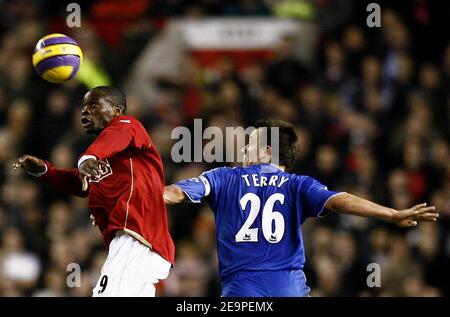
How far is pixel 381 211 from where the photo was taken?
22.7ft

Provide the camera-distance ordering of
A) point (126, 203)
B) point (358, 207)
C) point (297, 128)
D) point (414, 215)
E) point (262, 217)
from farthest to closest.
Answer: point (297, 128), point (262, 217), point (126, 203), point (358, 207), point (414, 215)

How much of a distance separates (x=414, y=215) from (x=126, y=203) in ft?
6.25

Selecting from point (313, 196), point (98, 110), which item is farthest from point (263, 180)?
point (98, 110)

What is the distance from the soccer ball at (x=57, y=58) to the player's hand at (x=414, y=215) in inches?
108

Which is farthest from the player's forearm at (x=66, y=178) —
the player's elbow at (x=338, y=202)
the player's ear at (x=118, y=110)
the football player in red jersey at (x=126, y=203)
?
the player's elbow at (x=338, y=202)

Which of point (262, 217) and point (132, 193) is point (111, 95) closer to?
point (132, 193)

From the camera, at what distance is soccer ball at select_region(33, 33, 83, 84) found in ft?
26.6

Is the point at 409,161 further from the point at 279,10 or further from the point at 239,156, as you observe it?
the point at 279,10

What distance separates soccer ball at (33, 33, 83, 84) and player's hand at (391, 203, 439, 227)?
9.02ft

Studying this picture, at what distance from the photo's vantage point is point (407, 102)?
1310 cm

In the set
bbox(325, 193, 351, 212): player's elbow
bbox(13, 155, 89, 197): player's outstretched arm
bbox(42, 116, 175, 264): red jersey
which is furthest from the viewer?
bbox(13, 155, 89, 197): player's outstretched arm

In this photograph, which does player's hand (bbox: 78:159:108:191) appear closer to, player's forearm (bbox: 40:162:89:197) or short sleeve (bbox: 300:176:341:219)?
player's forearm (bbox: 40:162:89:197)

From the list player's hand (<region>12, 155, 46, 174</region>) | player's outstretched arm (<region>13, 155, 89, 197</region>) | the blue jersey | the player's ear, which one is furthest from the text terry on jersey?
player's hand (<region>12, 155, 46, 174</region>)
